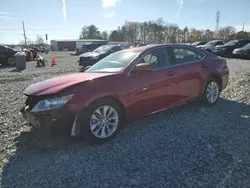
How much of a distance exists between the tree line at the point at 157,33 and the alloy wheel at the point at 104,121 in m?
A: 77.0

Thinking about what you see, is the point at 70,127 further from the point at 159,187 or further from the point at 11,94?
the point at 11,94

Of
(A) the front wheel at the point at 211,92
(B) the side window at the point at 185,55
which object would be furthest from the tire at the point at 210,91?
(B) the side window at the point at 185,55

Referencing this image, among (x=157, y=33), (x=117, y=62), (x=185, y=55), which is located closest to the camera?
(x=117, y=62)

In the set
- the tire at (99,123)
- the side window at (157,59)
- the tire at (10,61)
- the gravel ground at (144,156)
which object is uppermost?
the side window at (157,59)

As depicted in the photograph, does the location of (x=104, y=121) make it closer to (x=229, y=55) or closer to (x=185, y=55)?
(x=185, y=55)

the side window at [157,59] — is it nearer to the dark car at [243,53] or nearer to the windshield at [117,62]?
the windshield at [117,62]

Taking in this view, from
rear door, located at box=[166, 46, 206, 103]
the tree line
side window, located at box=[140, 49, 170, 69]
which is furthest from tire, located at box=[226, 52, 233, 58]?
the tree line

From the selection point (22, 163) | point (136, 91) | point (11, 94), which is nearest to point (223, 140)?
point (136, 91)

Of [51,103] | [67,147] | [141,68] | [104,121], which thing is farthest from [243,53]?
[51,103]

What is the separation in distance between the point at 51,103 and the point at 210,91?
370 cm

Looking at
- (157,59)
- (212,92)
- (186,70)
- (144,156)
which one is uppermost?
(157,59)

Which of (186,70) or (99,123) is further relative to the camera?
(186,70)

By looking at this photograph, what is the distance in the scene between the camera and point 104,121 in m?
3.24

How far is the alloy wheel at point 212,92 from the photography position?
483cm
